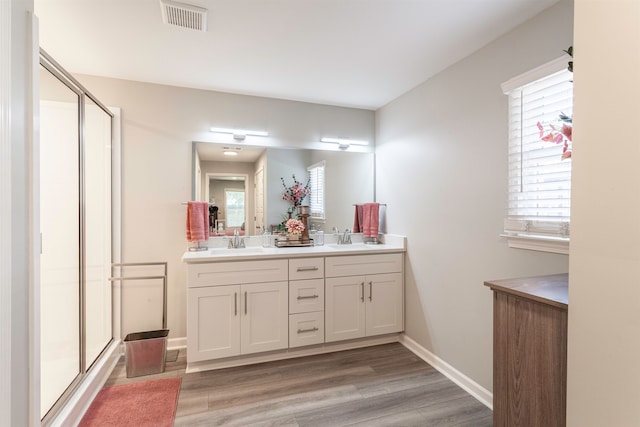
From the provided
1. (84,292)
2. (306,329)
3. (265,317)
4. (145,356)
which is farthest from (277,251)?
(84,292)

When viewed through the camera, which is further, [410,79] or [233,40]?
[410,79]

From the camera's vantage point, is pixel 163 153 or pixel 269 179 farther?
pixel 269 179

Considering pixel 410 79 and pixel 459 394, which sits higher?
pixel 410 79

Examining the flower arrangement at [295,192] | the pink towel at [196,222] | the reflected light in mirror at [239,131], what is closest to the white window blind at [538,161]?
the flower arrangement at [295,192]

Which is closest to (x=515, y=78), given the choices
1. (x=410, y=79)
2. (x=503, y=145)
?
(x=503, y=145)

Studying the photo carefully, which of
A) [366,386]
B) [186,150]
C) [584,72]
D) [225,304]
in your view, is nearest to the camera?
[584,72]

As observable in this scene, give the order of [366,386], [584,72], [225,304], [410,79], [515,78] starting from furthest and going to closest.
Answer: [410,79], [225,304], [366,386], [515,78], [584,72]

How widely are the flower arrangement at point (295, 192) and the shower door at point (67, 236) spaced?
5.37 ft

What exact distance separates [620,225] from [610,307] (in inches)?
9.9

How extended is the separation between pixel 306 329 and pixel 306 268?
538mm

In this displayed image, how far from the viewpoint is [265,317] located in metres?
2.57

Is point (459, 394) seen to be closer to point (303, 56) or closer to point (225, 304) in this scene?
point (225, 304)

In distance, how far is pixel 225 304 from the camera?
2459mm

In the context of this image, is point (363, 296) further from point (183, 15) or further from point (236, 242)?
point (183, 15)
